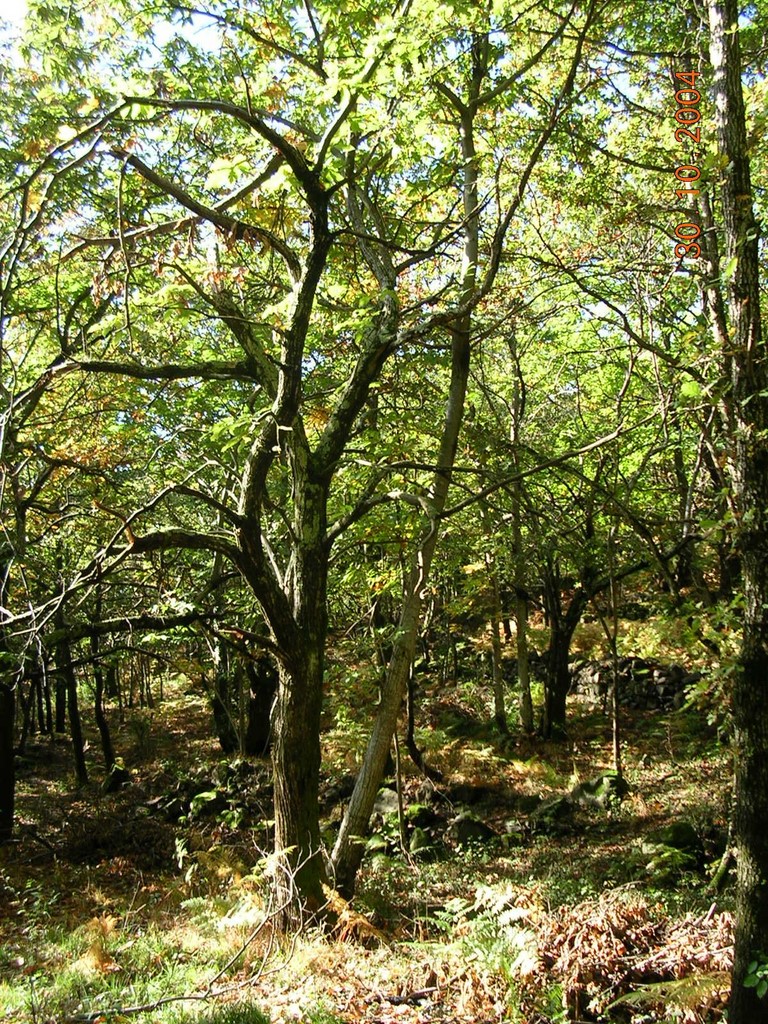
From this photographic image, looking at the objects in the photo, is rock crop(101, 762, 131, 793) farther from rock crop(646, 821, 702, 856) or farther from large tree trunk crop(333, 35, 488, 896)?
rock crop(646, 821, 702, 856)

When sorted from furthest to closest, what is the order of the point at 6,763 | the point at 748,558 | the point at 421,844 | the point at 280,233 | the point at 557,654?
the point at 557,654 → the point at 6,763 → the point at 421,844 → the point at 280,233 → the point at 748,558

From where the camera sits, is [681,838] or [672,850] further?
[681,838]

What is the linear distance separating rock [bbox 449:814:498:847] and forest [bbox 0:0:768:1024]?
0.18 ft

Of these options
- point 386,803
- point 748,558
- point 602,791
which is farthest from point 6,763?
point 748,558

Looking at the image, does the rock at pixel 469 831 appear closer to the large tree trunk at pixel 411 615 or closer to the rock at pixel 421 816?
the rock at pixel 421 816

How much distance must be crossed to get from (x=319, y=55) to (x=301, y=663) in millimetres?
6112

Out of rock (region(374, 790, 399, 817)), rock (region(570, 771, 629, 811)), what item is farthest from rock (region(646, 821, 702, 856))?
rock (region(374, 790, 399, 817))

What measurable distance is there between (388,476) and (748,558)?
14.8 feet

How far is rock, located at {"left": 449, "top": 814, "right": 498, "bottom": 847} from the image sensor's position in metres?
10.7

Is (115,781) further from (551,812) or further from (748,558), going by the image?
(748,558)

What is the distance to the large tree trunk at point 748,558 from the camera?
366 centimetres

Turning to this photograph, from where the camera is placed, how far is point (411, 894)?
7.89 metres

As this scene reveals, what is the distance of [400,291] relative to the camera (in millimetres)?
8547
